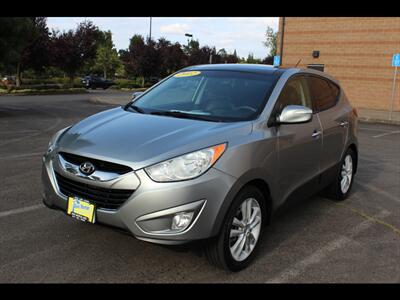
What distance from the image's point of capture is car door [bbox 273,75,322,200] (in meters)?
3.83

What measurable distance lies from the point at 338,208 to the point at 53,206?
11.3ft

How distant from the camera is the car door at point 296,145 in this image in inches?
151

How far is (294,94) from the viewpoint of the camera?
4301 millimetres

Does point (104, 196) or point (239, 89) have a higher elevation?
point (239, 89)

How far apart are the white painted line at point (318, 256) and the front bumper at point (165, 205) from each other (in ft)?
2.66

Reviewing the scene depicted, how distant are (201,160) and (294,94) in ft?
5.58

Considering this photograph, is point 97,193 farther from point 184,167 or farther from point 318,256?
point 318,256

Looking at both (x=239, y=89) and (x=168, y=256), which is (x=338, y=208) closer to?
(x=239, y=89)

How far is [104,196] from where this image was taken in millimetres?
3064

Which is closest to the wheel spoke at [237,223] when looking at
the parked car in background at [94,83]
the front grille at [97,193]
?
the front grille at [97,193]

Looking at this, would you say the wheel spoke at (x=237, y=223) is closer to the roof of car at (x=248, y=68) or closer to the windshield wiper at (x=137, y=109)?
the windshield wiper at (x=137, y=109)

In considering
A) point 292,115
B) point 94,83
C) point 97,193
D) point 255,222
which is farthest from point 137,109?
point 94,83

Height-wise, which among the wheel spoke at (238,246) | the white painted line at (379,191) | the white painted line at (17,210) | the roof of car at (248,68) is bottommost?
the white painted line at (17,210)

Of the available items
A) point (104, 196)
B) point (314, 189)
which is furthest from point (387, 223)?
point (104, 196)
